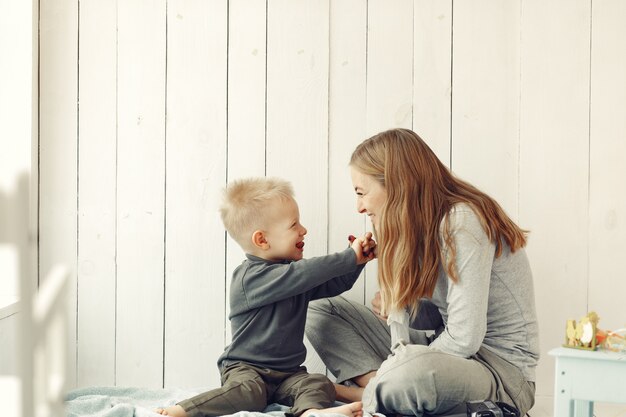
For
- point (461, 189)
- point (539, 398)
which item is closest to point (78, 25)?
point (461, 189)

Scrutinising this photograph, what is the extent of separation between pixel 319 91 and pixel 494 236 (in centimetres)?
66

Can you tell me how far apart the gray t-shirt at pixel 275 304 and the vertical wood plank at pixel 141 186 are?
318 mm

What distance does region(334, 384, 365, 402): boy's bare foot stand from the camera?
1915mm

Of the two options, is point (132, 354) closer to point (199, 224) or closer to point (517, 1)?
point (199, 224)

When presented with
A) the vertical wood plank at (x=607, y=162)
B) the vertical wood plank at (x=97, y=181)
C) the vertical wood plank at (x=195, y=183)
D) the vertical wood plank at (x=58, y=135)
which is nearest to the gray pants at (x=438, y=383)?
the vertical wood plank at (x=607, y=162)

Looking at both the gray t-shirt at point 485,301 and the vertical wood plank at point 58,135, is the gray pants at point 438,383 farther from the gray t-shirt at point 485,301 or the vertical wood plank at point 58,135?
the vertical wood plank at point 58,135

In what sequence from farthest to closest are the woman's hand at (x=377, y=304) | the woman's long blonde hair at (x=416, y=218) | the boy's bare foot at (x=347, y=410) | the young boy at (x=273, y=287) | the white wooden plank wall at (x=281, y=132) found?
the white wooden plank wall at (x=281, y=132), the woman's hand at (x=377, y=304), the young boy at (x=273, y=287), the woman's long blonde hair at (x=416, y=218), the boy's bare foot at (x=347, y=410)

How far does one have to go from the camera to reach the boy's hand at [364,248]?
1890 millimetres

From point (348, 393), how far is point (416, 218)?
19.3 inches

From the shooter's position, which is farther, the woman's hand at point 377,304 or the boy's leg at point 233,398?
the woman's hand at point 377,304

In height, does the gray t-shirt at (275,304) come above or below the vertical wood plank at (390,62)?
below

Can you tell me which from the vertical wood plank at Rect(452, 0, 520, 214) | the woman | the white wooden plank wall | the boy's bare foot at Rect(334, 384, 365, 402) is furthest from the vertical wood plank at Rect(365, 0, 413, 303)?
the boy's bare foot at Rect(334, 384, 365, 402)

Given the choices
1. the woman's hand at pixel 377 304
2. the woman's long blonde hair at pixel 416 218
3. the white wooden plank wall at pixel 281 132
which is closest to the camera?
the woman's long blonde hair at pixel 416 218

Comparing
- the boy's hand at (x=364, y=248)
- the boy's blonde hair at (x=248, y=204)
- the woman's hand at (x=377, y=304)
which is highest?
the boy's blonde hair at (x=248, y=204)
